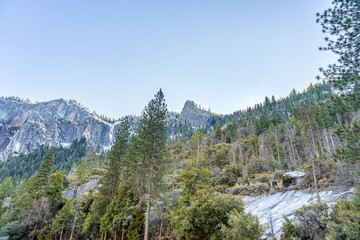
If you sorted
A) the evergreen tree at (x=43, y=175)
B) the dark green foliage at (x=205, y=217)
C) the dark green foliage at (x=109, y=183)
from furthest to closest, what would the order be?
the evergreen tree at (x=43, y=175) < the dark green foliage at (x=109, y=183) < the dark green foliage at (x=205, y=217)

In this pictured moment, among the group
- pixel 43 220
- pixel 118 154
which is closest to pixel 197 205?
pixel 118 154

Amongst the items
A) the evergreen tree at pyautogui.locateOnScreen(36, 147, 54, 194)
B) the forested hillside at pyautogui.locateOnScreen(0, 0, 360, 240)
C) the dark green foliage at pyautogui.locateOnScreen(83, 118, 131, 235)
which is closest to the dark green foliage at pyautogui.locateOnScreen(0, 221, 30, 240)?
the forested hillside at pyautogui.locateOnScreen(0, 0, 360, 240)

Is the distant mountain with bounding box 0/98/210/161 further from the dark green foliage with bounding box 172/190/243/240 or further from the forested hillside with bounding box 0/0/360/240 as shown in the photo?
the dark green foliage with bounding box 172/190/243/240

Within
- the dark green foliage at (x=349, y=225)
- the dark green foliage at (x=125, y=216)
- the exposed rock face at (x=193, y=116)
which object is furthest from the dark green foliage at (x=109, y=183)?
the exposed rock face at (x=193, y=116)

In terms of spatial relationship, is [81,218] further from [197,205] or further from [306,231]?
[306,231]

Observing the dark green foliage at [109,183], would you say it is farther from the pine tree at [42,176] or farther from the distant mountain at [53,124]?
the distant mountain at [53,124]

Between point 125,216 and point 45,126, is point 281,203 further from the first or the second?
point 45,126

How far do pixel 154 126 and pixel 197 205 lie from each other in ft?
Answer: 30.4

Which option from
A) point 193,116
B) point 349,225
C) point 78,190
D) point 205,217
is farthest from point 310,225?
point 193,116

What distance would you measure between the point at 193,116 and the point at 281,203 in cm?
14130

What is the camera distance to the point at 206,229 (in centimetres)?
1409

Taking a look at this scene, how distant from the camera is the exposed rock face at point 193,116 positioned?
153875mm

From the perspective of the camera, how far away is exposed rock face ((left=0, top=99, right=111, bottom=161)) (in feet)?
440

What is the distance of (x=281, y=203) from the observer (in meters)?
18.0
